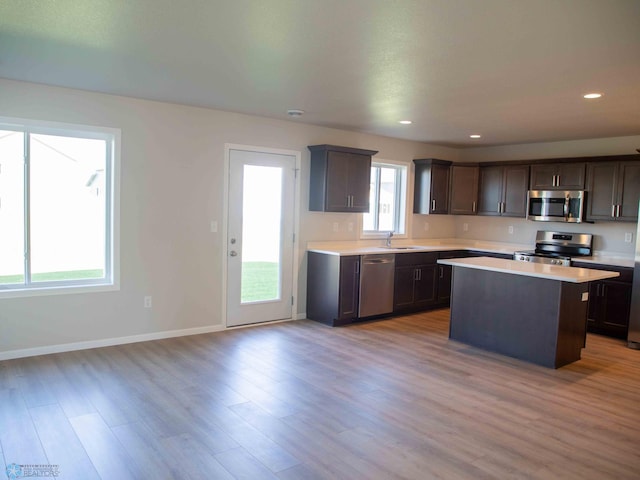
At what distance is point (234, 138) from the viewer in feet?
17.6

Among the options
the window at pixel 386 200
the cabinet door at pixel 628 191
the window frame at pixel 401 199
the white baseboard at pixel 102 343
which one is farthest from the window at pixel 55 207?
the cabinet door at pixel 628 191

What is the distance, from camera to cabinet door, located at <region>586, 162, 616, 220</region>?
5.99 m

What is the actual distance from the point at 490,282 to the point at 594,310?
1.83 metres

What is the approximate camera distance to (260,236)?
5691 millimetres

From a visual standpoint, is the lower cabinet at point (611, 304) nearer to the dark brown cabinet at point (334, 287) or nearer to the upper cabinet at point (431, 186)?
the upper cabinet at point (431, 186)

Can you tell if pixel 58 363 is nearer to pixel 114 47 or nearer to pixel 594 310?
pixel 114 47

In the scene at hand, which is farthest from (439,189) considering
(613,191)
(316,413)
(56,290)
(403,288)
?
(56,290)

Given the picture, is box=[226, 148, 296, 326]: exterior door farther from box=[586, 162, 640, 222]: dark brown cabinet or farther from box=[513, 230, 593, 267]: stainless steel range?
box=[586, 162, 640, 222]: dark brown cabinet

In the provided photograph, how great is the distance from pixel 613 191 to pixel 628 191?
0.55 feet

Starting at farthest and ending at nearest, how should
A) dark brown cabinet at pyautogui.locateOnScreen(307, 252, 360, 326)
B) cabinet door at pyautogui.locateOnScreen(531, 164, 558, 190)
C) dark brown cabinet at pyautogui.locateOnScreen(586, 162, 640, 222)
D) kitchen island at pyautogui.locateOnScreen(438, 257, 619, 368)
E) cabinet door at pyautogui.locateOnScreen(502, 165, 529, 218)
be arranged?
cabinet door at pyautogui.locateOnScreen(502, 165, 529, 218) < cabinet door at pyautogui.locateOnScreen(531, 164, 558, 190) < dark brown cabinet at pyautogui.locateOnScreen(586, 162, 640, 222) < dark brown cabinet at pyautogui.locateOnScreen(307, 252, 360, 326) < kitchen island at pyautogui.locateOnScreen(438, 257, 619, 368)

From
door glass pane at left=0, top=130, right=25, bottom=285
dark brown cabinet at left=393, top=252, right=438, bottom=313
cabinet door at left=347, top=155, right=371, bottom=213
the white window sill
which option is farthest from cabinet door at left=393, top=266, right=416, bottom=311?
door glass pane at left=0, top=130, right=25, bottom=285

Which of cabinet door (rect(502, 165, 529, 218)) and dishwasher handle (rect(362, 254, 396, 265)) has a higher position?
cabinet door (rect(502, 165, 529, 218))

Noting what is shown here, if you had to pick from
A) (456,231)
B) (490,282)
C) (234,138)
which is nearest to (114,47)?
(234,138)

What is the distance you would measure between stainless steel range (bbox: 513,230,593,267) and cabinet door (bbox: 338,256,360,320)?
2.34 metres
